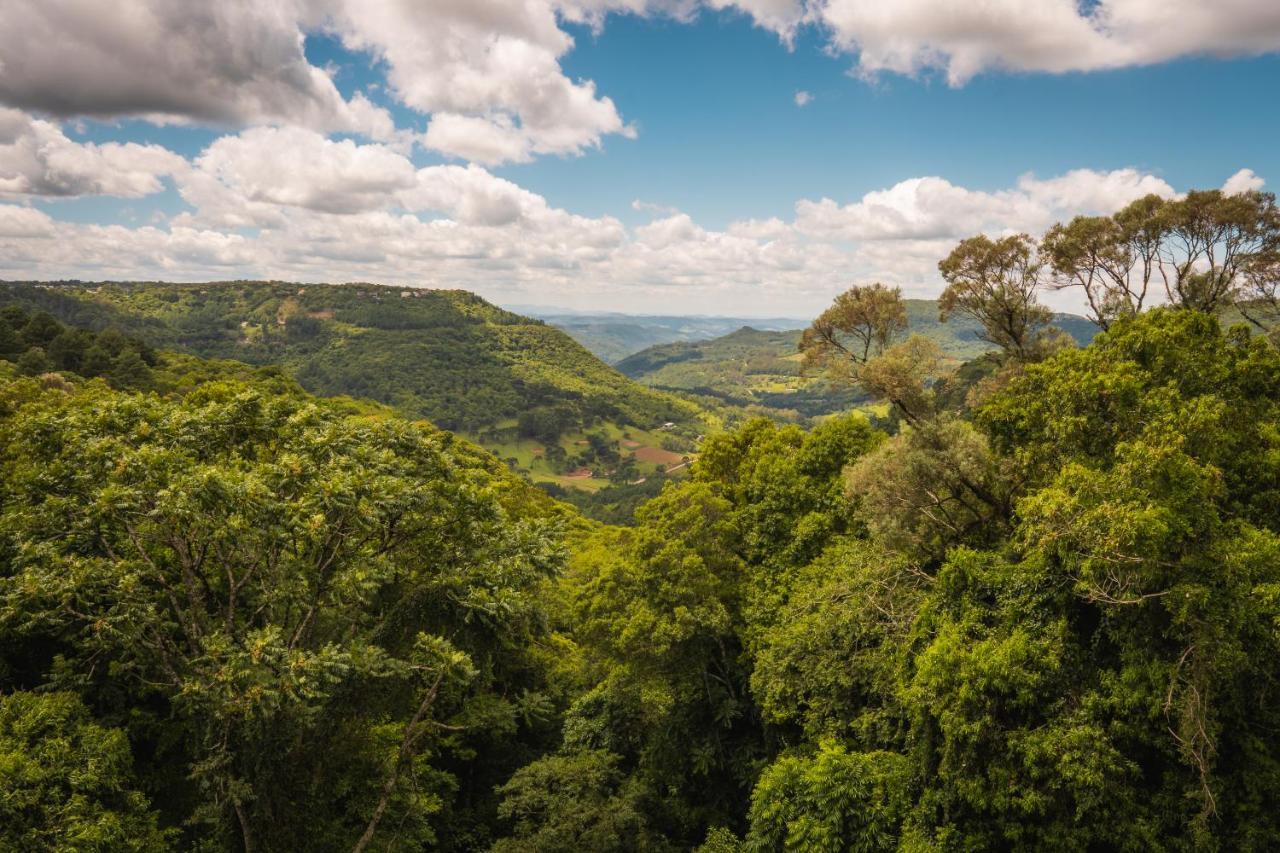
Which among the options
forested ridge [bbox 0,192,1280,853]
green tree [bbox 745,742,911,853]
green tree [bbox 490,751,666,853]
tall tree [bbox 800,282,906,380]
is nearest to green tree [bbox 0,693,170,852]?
forested ridge [bbox 0,192,1280,853]

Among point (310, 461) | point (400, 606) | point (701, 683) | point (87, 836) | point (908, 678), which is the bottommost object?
point (701, 683)

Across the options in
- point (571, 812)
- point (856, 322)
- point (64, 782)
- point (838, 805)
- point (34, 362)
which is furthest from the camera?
point (34, 362)

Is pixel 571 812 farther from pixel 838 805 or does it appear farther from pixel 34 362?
pixel 34 362

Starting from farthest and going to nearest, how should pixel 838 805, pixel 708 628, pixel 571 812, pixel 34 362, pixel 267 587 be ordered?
pixel 34 362 → pixel 708 628 → pixel 571 812 → pixel 838 805 → pixel 267 587

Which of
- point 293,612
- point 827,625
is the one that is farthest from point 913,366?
point 293,612

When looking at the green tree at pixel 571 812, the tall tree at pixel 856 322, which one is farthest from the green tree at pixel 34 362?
the tall tree at pixel 856 322

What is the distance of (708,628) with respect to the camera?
75.3ft

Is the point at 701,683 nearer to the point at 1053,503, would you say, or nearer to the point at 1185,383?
the point at 1053,503

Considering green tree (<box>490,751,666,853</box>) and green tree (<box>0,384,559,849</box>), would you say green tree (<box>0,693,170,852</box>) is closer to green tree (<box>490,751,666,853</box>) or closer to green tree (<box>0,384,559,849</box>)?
green tree (<box>0,384,559,849</box>)

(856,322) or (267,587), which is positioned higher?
(856,322)

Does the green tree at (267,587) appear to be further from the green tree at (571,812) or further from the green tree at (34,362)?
the green tree at (34,362)

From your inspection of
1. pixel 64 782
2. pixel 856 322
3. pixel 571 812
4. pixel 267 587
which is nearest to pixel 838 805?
pixel 571 812

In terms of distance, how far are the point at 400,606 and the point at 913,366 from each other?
20018 millimetres

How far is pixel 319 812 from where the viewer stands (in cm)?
1602
